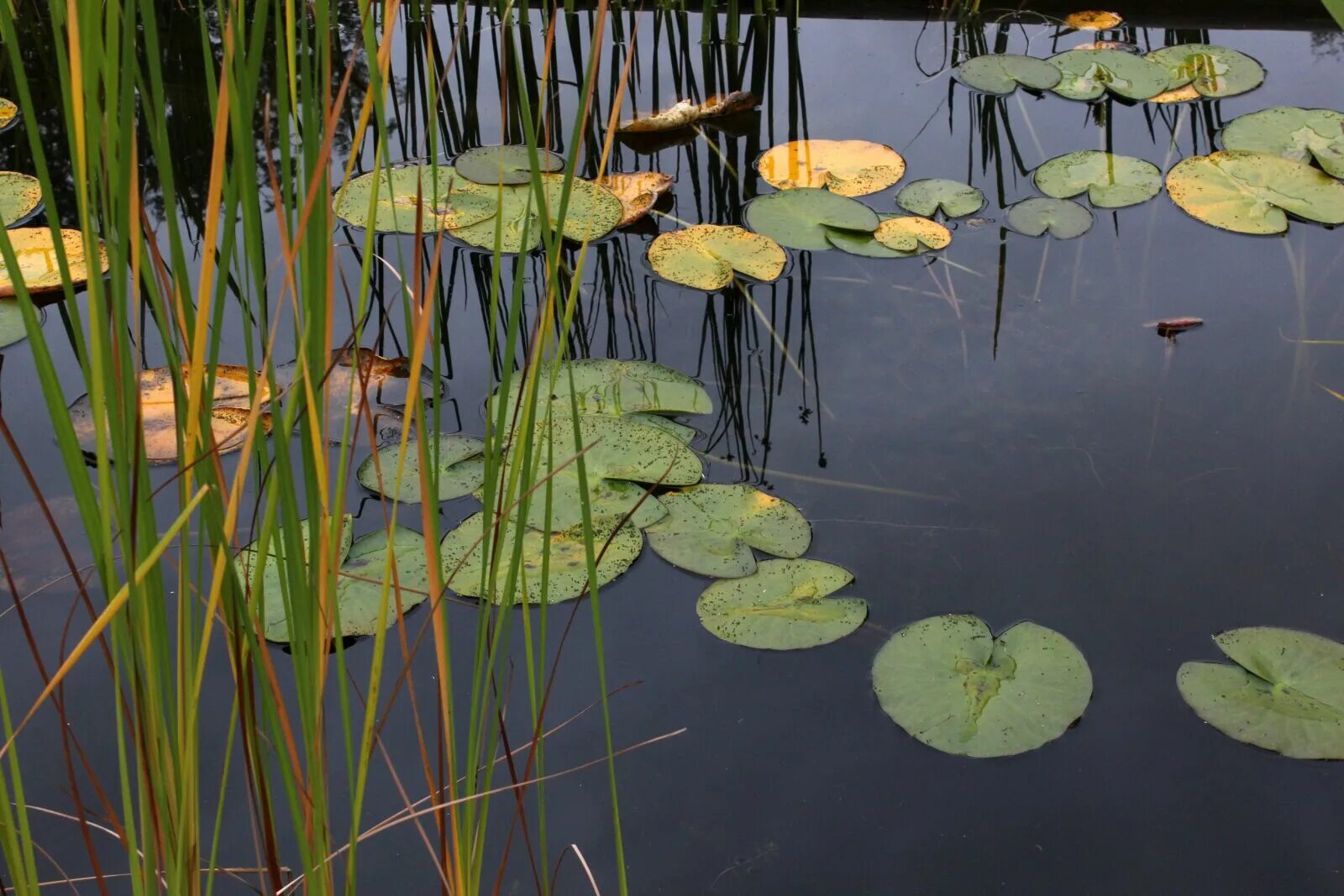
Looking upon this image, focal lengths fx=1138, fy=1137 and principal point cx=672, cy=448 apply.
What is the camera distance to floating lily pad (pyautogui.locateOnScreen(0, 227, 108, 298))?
2072mm

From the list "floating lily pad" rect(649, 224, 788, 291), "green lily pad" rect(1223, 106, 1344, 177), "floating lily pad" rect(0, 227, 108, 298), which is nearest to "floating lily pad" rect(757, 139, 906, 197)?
"floating lily pad" rect(649, 224, 788, 291)

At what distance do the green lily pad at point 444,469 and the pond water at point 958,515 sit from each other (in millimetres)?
29

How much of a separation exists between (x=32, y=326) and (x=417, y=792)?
78cm

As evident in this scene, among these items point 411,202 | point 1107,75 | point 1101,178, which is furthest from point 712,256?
point 1107,75

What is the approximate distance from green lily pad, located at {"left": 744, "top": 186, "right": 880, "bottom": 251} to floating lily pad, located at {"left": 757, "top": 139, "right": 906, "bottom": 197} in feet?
0.16

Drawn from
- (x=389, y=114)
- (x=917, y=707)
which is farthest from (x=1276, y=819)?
(x=389, y=114)

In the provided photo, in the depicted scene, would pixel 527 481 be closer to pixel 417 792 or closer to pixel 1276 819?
pixel 417 792

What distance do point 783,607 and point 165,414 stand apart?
3.49ft

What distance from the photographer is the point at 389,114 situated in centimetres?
265

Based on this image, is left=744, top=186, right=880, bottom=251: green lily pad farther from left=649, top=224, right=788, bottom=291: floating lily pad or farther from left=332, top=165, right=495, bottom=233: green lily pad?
left=332, top=165, right=495, bottom=233: green lily pad

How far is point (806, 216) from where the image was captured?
228 cm

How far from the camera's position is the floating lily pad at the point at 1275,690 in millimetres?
1344

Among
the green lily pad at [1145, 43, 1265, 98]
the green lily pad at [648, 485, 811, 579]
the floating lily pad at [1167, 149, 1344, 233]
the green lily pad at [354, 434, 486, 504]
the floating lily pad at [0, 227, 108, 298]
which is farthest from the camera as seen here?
the green lily pad at [1145, 43, 1265, 98]

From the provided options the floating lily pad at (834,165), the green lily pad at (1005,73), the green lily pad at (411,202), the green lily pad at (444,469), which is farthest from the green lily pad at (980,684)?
the green lily pad at (1005,73)
